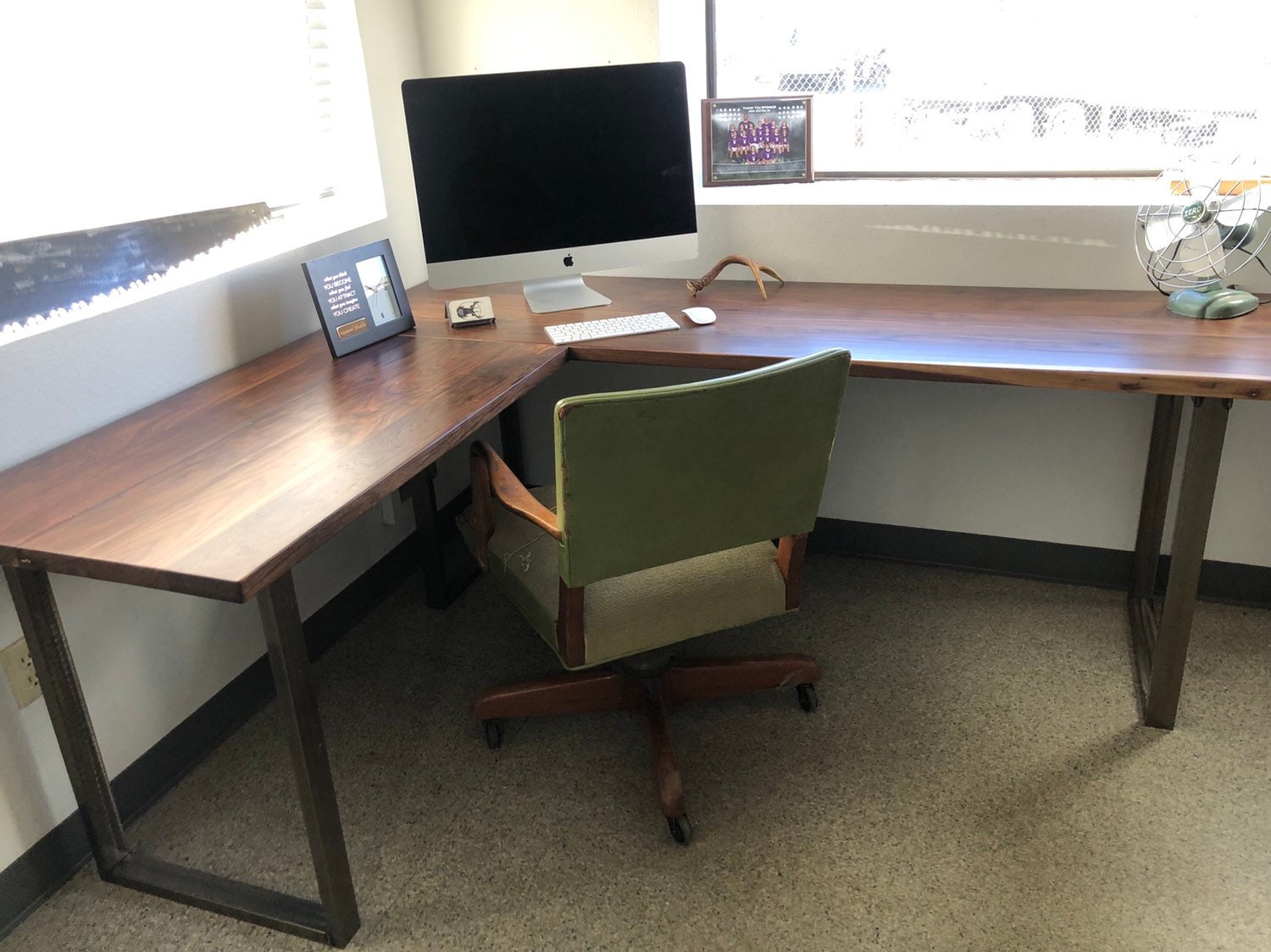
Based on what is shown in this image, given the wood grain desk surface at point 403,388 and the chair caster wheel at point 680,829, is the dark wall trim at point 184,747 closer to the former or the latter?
the wood grain desk surface at point 403,388

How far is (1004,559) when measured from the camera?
253 cm

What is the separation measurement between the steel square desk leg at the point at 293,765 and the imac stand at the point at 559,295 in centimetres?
106

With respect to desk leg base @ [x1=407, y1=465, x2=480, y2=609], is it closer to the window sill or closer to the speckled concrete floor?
the speckled concrete floor

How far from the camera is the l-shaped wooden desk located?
1362mm

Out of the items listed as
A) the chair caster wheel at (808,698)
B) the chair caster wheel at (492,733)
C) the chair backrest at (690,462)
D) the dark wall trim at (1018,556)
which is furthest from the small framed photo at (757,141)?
the chair caster wheel at (492,733)

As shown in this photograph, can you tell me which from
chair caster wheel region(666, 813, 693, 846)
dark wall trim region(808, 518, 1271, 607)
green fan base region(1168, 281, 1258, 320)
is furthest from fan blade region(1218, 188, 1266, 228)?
chair caster wheel region(666, 813, 693, 846)

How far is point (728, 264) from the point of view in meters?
2.41

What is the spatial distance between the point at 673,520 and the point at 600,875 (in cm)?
64

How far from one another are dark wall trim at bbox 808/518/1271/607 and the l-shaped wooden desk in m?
0.13

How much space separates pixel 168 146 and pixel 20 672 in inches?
39.3

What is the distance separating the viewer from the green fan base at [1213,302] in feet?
6.30

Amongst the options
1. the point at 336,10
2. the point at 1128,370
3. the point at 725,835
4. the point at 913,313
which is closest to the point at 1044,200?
the point at 913,313

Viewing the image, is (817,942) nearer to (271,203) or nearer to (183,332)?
(183,332)

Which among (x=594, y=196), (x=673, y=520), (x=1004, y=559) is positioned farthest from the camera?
(x=1004, y=559)
